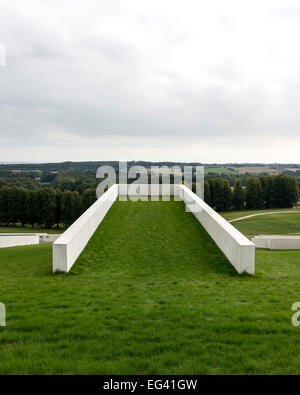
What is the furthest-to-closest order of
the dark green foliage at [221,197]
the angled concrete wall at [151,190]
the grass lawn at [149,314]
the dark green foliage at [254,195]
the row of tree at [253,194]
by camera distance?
the dark green foliage at [254,195] → the row of tree at [253,194] → the dark green foliage at [221,197] → the angled concrete wall at [151,190] → the grass lawn at [149,314]

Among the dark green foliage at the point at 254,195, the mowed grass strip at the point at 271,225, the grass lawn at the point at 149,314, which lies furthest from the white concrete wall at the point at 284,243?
the dark green foliage at the point at 254,195

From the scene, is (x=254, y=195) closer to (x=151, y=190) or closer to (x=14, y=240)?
(x=151, y=190)

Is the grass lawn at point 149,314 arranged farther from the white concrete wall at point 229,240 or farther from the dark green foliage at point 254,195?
the dark green foliage at point 254,195

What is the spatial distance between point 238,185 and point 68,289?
68.8 metres

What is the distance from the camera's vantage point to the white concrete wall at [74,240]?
24.7 feet

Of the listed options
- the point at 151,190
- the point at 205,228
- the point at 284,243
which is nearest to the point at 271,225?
the point at 151,190

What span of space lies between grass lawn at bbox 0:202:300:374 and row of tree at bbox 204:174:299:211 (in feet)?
203

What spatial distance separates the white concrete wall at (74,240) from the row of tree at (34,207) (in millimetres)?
45964

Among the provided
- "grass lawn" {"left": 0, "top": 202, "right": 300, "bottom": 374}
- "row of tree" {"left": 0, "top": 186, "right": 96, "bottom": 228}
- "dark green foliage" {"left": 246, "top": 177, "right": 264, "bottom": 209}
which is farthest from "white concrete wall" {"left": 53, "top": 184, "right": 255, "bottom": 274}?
"dark green foliage" {"left": 246, "top": 177, "right": 264, "bottom": 209}

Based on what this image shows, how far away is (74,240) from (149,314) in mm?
3989

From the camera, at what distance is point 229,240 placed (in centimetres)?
845

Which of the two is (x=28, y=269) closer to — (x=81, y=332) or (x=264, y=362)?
(x=81, y=332)

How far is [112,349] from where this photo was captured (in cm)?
373

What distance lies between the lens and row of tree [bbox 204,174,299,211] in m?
70.2
